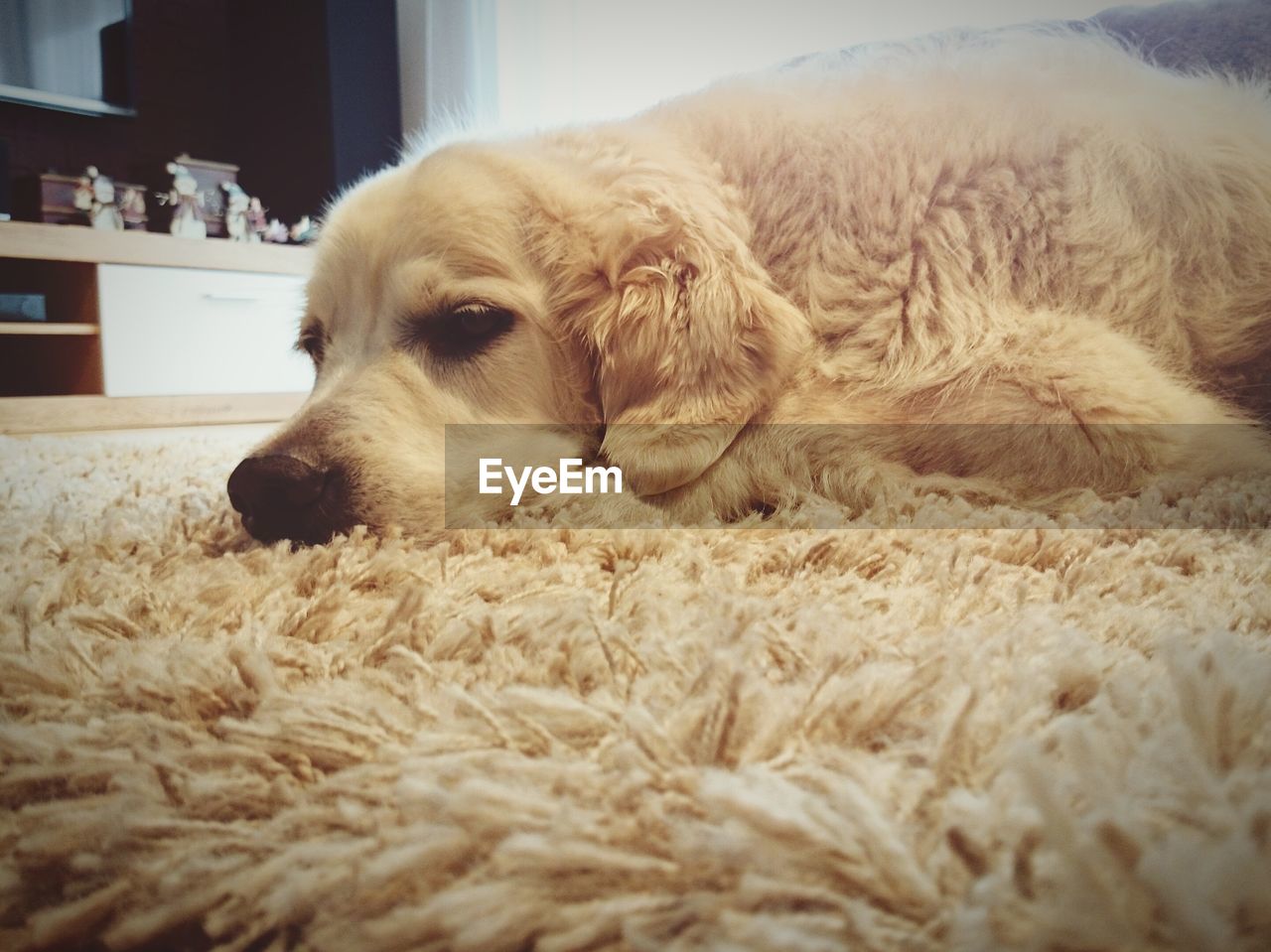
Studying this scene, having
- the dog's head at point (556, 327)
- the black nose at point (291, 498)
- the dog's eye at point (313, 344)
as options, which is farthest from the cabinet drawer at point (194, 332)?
the black nose at point (291, 498)

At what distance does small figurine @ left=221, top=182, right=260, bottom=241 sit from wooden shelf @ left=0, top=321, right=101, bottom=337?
65 cm

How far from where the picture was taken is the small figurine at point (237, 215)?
2.92m

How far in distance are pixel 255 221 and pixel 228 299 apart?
1.51 feet

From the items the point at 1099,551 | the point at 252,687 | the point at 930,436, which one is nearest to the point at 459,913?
the point at 252,687

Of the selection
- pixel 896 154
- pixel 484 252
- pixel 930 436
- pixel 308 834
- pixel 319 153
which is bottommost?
pixel 308 834

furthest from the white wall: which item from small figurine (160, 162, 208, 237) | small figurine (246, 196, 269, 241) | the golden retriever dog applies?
small figurine (160, 162, 208, 237)

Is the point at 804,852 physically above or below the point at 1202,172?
below

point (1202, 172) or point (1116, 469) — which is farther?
point (1202, 172)

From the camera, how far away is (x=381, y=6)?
318 centimetres

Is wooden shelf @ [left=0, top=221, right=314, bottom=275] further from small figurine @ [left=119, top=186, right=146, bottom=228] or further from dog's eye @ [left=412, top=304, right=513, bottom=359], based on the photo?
dog's eye @ [left=412, top=304, right=513, bottom=359]

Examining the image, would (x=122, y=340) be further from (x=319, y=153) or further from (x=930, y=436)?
(x=930, y=436)

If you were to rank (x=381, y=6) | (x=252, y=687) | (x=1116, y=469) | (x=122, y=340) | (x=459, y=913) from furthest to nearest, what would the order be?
(x=381, y=6), (x=122, y=340), (x=1116, y=469), (x=252, y=687), (x=459, y=913)

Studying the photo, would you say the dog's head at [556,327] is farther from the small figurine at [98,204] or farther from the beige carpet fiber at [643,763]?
the small figurine at [98,204]

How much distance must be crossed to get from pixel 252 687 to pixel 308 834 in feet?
0.45
